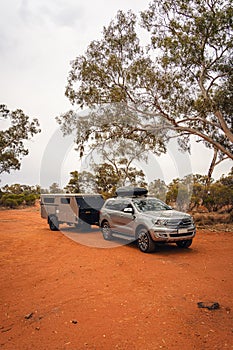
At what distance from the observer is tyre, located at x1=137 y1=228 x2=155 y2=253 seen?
9.32m

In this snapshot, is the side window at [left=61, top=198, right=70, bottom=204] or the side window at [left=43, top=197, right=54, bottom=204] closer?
the side window at [left=61, top=198, right=70, bottom=204]

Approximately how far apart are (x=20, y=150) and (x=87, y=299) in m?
28.1

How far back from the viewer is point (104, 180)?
1267 inches

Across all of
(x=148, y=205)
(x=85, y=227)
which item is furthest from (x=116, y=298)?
(x=85, y=227)

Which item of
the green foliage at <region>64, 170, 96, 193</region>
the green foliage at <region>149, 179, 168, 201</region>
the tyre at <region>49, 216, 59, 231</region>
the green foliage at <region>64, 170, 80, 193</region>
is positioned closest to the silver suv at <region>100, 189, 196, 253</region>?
the tyre at <region>49, 216, 59, 231</region>

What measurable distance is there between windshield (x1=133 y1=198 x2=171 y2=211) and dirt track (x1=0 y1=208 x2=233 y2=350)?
Result: 1.62 meters

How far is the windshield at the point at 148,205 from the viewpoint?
10579mm

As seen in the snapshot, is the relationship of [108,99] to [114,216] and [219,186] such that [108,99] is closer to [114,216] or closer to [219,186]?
[114,216]

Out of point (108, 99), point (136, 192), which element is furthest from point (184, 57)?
point (136, 192)

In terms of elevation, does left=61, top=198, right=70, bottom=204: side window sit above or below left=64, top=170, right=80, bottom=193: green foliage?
below

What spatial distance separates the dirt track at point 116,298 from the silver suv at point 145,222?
0.55 meters

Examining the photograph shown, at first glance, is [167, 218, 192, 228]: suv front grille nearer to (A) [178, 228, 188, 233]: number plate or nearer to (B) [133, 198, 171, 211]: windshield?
(A) [178, 228, 188, 233]: number plate

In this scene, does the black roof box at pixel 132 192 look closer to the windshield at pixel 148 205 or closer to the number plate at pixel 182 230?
the windshield at pixel 148 205

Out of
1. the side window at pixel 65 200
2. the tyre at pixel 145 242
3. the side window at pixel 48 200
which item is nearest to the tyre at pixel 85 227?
the side window at pixel 65 200
